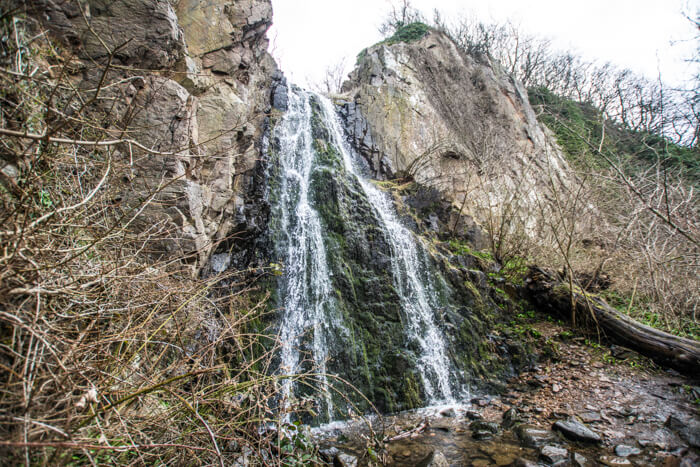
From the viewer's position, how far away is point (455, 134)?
44.0ft

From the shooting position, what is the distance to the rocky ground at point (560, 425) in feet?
12.1

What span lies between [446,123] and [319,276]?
10.3 metres

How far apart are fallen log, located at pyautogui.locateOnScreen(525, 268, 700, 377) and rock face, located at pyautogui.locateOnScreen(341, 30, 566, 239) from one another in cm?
328

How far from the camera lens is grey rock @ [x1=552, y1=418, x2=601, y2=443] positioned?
4.00m

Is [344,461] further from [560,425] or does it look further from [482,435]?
[560,425]

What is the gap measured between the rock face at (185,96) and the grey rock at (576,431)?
5.20m

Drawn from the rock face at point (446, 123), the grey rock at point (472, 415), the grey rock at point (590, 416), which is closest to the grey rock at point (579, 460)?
the grey rock at point (590, 416)

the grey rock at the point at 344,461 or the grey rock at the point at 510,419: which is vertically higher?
the grey rock at the point at 344,461

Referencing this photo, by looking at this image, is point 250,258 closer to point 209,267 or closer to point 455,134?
point 209,267

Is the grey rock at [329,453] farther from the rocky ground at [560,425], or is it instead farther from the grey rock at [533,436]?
the grey rock at [533,436]

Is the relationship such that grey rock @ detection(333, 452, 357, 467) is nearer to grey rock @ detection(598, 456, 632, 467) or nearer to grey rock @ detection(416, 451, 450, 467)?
grey rock @ detection(416, 451, 450, 467)

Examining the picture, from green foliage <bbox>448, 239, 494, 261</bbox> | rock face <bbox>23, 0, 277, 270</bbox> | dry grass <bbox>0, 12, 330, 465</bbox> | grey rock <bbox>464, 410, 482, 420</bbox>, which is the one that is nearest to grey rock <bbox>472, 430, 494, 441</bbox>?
grey rock <bbox>464, 410, 482, 420</bbox>

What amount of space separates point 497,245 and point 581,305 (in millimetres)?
2755

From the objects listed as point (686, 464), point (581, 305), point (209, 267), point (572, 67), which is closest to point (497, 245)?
point (581, 305)
